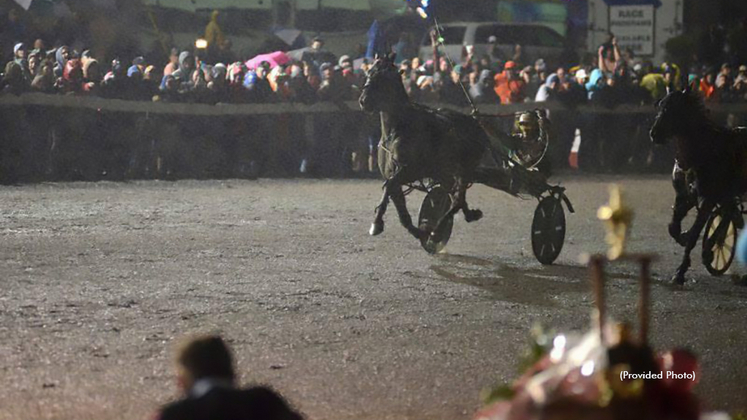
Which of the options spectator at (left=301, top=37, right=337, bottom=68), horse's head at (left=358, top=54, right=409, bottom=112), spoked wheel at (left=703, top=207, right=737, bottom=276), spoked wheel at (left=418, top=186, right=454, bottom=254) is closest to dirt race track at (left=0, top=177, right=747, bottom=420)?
spoked wheel at (left=703, top=207, right=737, bottom=276)

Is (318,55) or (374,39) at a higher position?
(374,39)

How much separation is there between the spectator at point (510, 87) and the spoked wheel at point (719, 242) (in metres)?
11.5

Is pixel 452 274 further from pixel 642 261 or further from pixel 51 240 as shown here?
pixel 642 261

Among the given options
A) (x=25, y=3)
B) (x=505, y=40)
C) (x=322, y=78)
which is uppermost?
(x=25, y=3)

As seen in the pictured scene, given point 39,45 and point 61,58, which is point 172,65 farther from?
point 39,45

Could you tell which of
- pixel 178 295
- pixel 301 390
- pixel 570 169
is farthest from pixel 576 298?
pixel 570 169

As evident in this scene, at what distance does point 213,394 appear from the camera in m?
3.23

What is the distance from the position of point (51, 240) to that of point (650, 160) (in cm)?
1336

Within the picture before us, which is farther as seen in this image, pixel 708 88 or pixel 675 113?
pixel 708 88

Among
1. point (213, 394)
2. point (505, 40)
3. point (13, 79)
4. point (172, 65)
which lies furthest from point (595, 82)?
point (213, 394)

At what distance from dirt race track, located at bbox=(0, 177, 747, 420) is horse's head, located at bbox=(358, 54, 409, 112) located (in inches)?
54.0

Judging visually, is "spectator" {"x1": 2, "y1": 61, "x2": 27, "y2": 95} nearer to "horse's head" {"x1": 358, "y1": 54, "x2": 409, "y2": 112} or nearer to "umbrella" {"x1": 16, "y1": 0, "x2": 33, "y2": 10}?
"umbrella" {"x1": 16, "y1": 0, "x2": 33, "y2": 10}

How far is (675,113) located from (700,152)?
1.27ft

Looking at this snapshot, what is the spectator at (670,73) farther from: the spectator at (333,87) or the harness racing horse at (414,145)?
the harness racing horse at (414,145)
